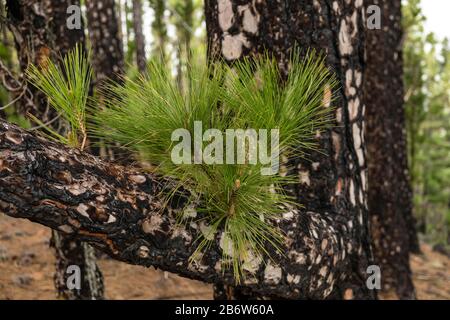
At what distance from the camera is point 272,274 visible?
5.73 ft

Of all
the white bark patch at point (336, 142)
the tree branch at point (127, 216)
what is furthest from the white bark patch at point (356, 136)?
the tree branch at point (127, 216)

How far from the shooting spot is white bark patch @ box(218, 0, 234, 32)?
6.49ft

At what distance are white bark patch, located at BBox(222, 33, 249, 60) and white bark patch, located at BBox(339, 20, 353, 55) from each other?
38 cm

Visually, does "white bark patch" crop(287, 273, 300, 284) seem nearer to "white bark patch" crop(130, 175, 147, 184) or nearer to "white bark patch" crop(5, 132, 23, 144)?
"white bark patch" crop(130, 175, 147, 184)

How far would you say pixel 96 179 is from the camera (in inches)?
56.2

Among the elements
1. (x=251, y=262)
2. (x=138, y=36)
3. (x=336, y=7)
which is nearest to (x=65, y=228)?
(x=251, y=262)

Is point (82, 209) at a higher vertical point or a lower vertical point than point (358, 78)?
lower

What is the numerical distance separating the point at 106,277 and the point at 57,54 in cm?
Answer: 225

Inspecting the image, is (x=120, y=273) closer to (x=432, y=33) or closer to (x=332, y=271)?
(x=332, y=271)

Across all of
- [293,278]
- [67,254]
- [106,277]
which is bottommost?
[106,277]

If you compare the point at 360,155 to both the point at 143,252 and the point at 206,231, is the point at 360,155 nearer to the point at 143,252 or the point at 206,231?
the point at 206,231

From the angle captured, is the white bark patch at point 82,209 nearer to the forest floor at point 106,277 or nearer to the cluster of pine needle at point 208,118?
the cluster of pine needle at point 208,118

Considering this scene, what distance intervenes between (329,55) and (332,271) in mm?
840
